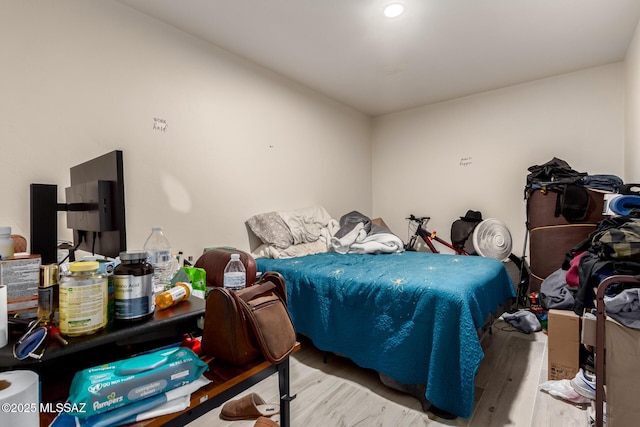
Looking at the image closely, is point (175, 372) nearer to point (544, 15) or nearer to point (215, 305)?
point (215, 305)

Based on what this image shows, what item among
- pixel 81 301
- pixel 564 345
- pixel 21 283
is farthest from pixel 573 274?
pixel 21 283

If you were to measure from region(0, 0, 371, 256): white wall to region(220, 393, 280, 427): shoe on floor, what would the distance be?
1.23m

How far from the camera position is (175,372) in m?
0.69

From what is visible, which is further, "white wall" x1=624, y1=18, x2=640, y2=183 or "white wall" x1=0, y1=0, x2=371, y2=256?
"white wall" x1=624, y1=18, x2=640, y2=183

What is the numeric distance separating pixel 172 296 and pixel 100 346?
22 centimetres

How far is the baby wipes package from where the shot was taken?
59 centimetres

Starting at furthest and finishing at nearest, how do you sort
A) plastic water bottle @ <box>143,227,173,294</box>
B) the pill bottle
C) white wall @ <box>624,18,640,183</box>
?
white wall @ <box>624,18,640,183</box>
plastic water bottle @ <box>143,227,173,294</box>
the pill bottle

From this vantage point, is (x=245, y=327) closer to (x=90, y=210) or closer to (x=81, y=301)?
(x=81, y=301)

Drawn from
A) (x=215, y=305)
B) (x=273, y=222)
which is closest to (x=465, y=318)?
(x=215, y=305)

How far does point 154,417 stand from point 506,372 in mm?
2193

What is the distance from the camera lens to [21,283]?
0.75 m

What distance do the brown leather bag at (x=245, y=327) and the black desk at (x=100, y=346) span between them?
0.25 feet

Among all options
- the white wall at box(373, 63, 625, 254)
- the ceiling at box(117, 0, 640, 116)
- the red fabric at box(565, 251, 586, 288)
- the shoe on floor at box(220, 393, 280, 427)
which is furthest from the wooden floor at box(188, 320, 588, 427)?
the ceiling at box(117, 0, 640, 116)

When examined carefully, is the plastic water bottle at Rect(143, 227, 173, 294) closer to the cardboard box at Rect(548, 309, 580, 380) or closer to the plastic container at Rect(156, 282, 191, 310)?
the plastic container at Rect(156, 282, 191, 310)
